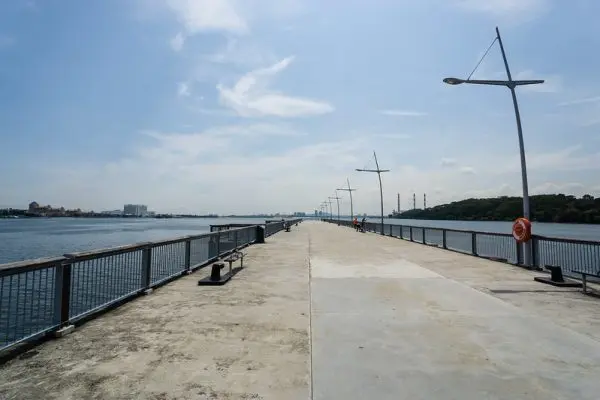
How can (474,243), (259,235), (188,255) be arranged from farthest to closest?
1. (259,235)
2. (474,243)
3. (188,255)

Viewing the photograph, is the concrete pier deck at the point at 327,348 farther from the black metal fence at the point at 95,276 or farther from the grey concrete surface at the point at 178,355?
the black metal fence at the point at 95,276

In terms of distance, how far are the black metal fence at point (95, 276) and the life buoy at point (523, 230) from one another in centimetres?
996

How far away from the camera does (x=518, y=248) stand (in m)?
13.3

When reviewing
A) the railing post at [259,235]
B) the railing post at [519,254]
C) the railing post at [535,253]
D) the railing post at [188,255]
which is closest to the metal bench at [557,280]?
the railing post at [535,253]

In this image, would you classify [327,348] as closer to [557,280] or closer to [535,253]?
[557,280]

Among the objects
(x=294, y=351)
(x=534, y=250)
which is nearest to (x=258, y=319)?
(x=294, y=351)

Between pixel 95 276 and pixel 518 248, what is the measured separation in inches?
507

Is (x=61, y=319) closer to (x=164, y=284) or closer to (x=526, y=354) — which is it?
(x=164, y=284)

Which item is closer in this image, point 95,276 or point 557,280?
point 95,276

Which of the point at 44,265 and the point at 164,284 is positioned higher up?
the point at 44,265

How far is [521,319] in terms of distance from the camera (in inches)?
256

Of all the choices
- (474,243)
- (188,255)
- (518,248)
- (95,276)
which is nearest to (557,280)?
(518,248)

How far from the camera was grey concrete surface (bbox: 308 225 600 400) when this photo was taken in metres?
3.98

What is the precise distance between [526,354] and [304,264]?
928 cm
